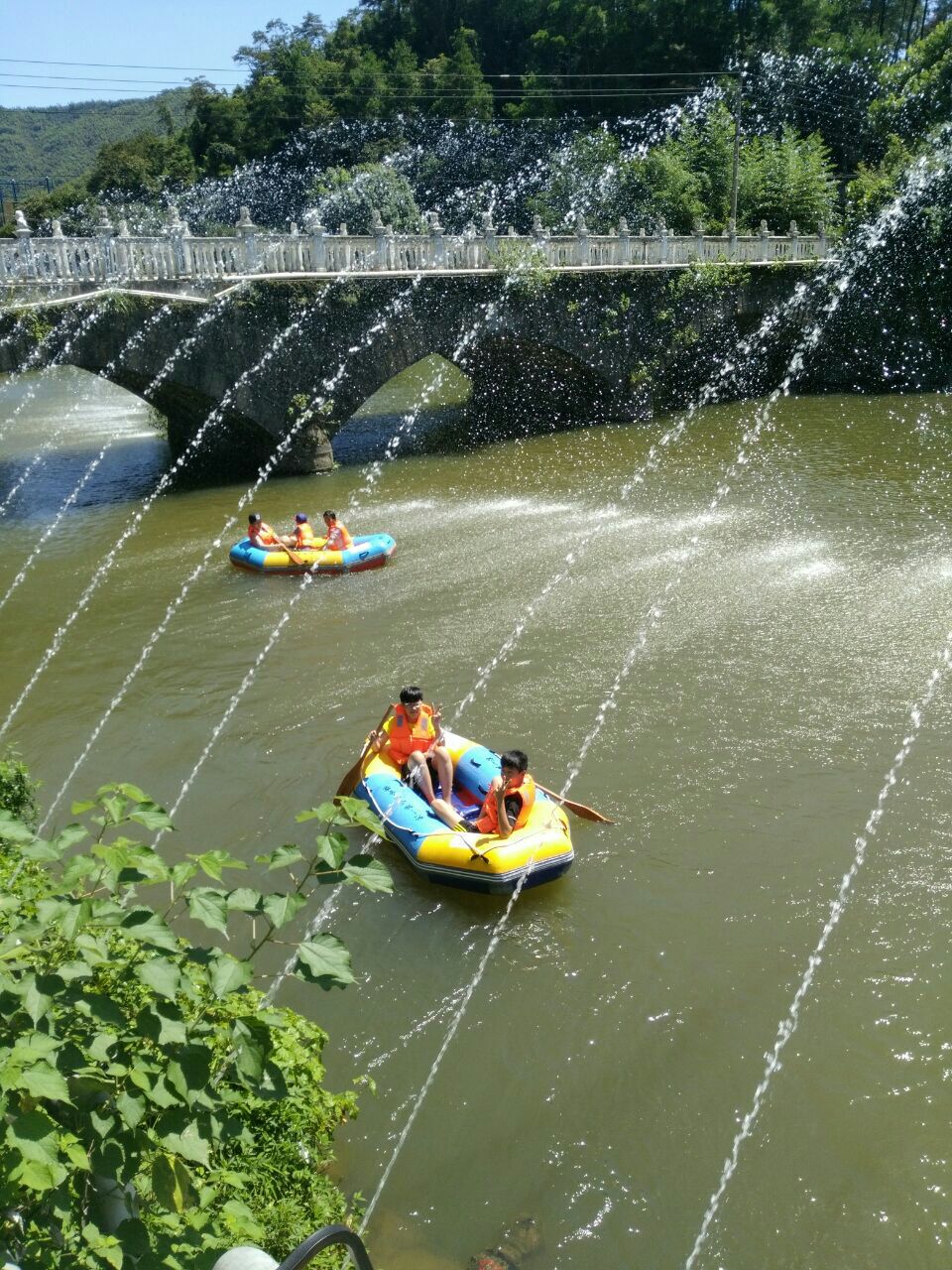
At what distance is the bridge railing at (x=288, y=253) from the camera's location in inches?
688

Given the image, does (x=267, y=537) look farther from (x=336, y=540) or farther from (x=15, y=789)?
(x=15, y=789)

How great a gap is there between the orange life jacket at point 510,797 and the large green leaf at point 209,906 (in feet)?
16.2

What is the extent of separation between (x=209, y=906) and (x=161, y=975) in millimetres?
277

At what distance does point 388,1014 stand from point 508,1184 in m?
1.54

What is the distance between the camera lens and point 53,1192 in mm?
2914

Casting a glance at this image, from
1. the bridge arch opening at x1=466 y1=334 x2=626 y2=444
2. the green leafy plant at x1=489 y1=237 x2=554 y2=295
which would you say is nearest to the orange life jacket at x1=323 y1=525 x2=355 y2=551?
the bridge arch opening at x1=466 y1=334 x2=626 y2=444

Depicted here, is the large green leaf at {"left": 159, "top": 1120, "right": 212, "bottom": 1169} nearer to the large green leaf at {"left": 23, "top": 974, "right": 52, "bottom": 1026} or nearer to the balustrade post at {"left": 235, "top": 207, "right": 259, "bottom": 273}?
the large green leaf at {"left": 23, "top": 974, "right": 52, "bottom": 1026}

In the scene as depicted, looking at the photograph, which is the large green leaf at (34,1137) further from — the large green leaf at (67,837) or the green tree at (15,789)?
the green tree at (15,789)

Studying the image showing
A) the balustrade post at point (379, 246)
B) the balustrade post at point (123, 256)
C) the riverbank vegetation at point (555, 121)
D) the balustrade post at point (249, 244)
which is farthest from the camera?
the riverbank vegetation at point (555, 121)

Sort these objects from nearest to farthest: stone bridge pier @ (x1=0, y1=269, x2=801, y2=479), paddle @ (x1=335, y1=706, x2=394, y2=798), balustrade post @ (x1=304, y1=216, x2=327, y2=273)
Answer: paddle @ (x1=335, y1=706, x2=394, y2=798), stone bridge pier @ (x1=0, y1=269, x2=801, y2=479), balustrade post @ (x1=304, y1=216, x2=327, y2=273)

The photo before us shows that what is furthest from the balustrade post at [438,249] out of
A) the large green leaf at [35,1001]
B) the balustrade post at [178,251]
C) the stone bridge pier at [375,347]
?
the large green leaf at [35,1001]

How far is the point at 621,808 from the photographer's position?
9102mm

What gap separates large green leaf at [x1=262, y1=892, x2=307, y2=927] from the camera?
317 cm

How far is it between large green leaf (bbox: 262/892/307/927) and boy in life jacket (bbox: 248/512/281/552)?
39.9 ft
